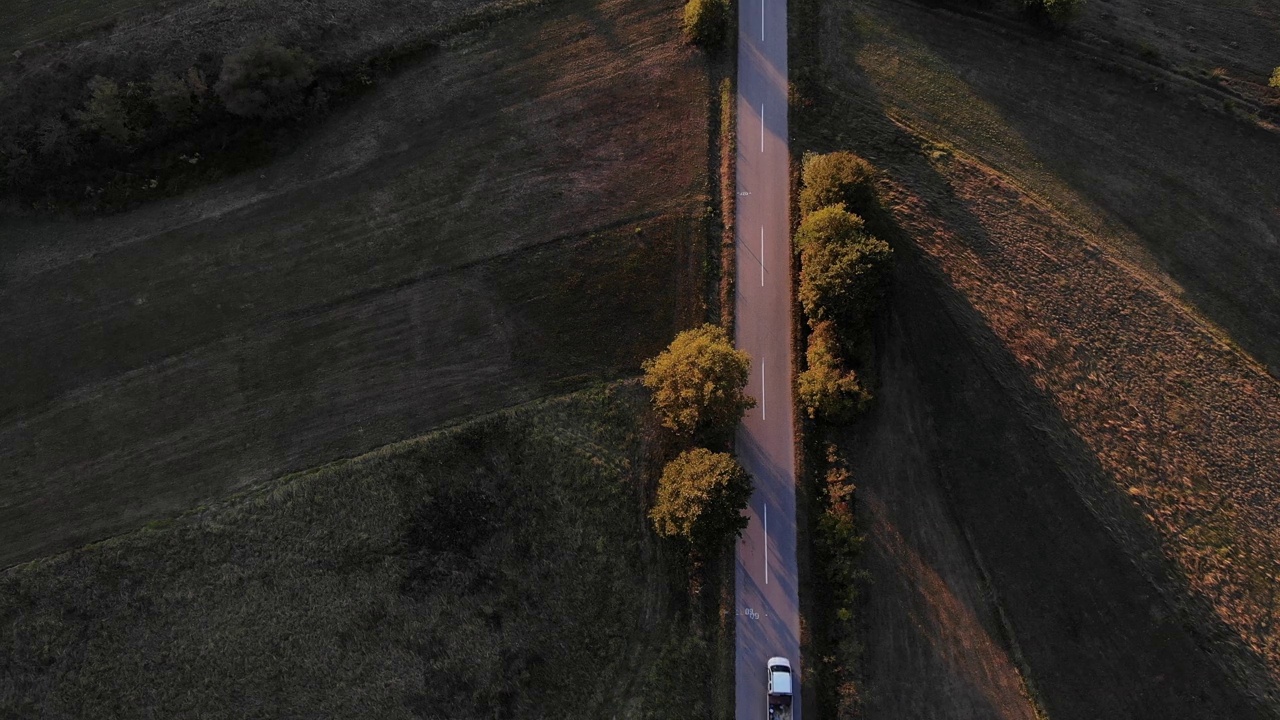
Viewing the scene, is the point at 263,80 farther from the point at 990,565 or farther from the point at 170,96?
the point at 990,565

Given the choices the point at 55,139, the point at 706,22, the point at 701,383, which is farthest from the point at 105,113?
the point at 701,383

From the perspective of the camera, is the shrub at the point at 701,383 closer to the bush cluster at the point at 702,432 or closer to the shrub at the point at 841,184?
the bush cluster at the point at 702,432

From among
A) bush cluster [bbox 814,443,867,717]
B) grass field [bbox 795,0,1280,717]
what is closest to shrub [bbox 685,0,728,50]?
grass field [bbox 795,0,1280,717]

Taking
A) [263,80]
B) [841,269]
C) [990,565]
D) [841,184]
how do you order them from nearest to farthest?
[841,269] < [990,565] < [841,184] < [263,80]

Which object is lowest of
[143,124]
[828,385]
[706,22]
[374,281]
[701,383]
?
[828,385]

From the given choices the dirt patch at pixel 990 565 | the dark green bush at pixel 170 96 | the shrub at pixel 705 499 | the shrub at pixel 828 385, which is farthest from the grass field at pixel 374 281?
the dirt patch at pixel 990 565

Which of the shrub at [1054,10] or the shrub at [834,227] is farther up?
the shrub at [1054,10]

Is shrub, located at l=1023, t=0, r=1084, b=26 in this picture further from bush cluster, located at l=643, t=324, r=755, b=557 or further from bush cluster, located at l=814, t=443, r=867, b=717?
bush cluster, located at l=814, t=443, r=867, b=717
